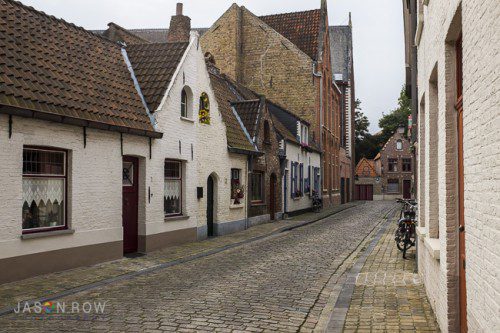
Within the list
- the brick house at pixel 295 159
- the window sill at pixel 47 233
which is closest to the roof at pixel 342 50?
the brick house at pixel 295 159

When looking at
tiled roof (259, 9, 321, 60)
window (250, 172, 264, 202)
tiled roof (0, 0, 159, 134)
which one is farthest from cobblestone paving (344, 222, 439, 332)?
tiled roof (259, 9, 321, 60)

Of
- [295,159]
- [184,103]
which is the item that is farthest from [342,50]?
[184,103]

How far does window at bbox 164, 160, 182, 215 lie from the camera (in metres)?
14.5

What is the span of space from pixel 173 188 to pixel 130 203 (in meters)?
2.02

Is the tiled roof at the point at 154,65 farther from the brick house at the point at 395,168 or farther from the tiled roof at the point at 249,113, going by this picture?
the brick house at the point at 395,168

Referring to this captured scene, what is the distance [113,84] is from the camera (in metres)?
13.0

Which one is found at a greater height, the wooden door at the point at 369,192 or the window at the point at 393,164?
the window at the point at 393,164

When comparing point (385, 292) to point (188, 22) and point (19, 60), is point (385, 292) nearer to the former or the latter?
point (19, 60)

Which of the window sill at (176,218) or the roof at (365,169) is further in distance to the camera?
the roof at (365,169)

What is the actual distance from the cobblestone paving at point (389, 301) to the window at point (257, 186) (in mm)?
10412

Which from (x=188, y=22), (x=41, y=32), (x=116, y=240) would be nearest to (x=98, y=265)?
(x=116, y=240)

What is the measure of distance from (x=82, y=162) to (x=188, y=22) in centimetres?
1613

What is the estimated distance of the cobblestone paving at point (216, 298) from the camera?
20.7 ft

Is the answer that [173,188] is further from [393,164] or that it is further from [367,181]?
[393,164]
